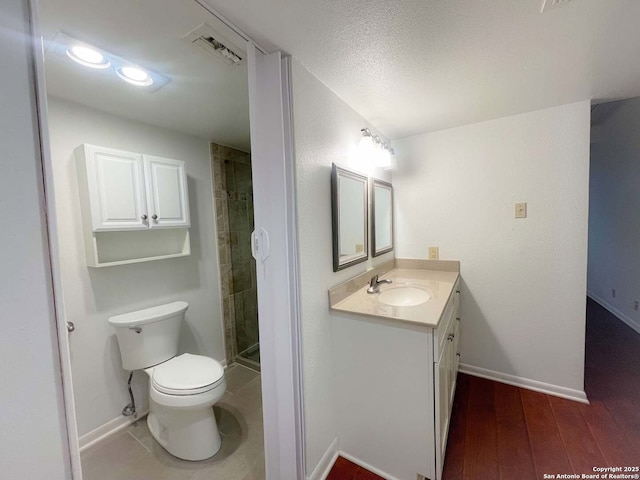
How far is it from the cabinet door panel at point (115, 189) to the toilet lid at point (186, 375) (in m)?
0.90

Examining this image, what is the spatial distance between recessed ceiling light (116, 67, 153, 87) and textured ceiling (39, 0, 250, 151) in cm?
6

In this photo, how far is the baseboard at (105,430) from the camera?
5.08 feet

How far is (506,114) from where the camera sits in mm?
1854

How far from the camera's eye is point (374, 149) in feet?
5.87

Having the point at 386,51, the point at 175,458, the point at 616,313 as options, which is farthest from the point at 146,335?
the point at 616,313

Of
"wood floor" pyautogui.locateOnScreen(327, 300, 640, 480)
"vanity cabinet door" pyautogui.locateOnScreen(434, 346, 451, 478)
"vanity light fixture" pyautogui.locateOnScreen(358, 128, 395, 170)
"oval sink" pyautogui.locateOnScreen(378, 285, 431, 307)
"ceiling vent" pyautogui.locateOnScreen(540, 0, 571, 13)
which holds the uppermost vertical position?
"ceiling vent" pyautogui.locateOnScreen(540, 0, 571, 13)

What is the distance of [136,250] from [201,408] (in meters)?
1.12

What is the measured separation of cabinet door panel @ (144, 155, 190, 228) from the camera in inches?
67.2

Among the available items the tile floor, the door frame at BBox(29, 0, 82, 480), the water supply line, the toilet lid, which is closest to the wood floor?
the tile floor

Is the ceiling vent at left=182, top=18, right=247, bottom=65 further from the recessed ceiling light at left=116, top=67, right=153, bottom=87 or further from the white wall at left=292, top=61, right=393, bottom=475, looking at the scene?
the recessed ceiling light at left=116, top=67, right=153, bottom=87

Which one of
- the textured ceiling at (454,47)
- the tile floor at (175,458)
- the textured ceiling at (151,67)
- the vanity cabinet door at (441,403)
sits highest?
the textured ceiling at (151,67)

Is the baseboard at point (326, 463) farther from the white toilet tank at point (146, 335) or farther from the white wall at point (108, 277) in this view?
the white wall at point (108, 277)

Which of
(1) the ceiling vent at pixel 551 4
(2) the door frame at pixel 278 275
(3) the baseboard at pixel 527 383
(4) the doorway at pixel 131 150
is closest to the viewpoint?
(1) the ceiling vent at pixel 551 4

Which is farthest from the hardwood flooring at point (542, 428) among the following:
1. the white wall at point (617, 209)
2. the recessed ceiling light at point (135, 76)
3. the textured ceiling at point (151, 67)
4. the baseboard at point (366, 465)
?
the recessed ceiling light at point (135, 76)
